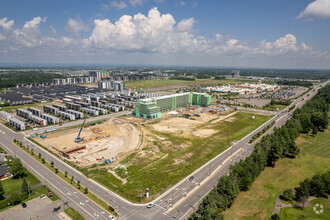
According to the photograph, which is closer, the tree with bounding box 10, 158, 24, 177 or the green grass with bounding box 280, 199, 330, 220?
the green grass with bounding box 280, 199, 330, 220

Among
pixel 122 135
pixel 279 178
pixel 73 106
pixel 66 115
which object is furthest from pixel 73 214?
pixel 73 106

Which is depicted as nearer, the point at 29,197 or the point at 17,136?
the point at 29,197

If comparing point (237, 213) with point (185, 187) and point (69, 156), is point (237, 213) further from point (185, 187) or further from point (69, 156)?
point (69, 156)

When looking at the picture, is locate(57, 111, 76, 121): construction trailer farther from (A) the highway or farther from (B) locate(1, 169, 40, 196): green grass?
(B) locate(1, 169, 40, 196): green grass

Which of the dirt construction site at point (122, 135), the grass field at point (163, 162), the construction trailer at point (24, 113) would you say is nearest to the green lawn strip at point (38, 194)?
the grass field at point (163, 162)

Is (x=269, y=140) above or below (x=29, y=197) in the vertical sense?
above

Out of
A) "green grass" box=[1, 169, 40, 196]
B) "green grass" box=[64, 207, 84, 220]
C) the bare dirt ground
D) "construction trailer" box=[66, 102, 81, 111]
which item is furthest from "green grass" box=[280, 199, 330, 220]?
"construction trailer" box=[66, 102, 81, 111]

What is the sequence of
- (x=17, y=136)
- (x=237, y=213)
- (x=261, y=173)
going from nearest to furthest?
(x=237, y=213) < (x=261, y=173) < (x=17, y=136)

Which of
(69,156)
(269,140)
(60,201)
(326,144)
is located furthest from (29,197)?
(326,144)
